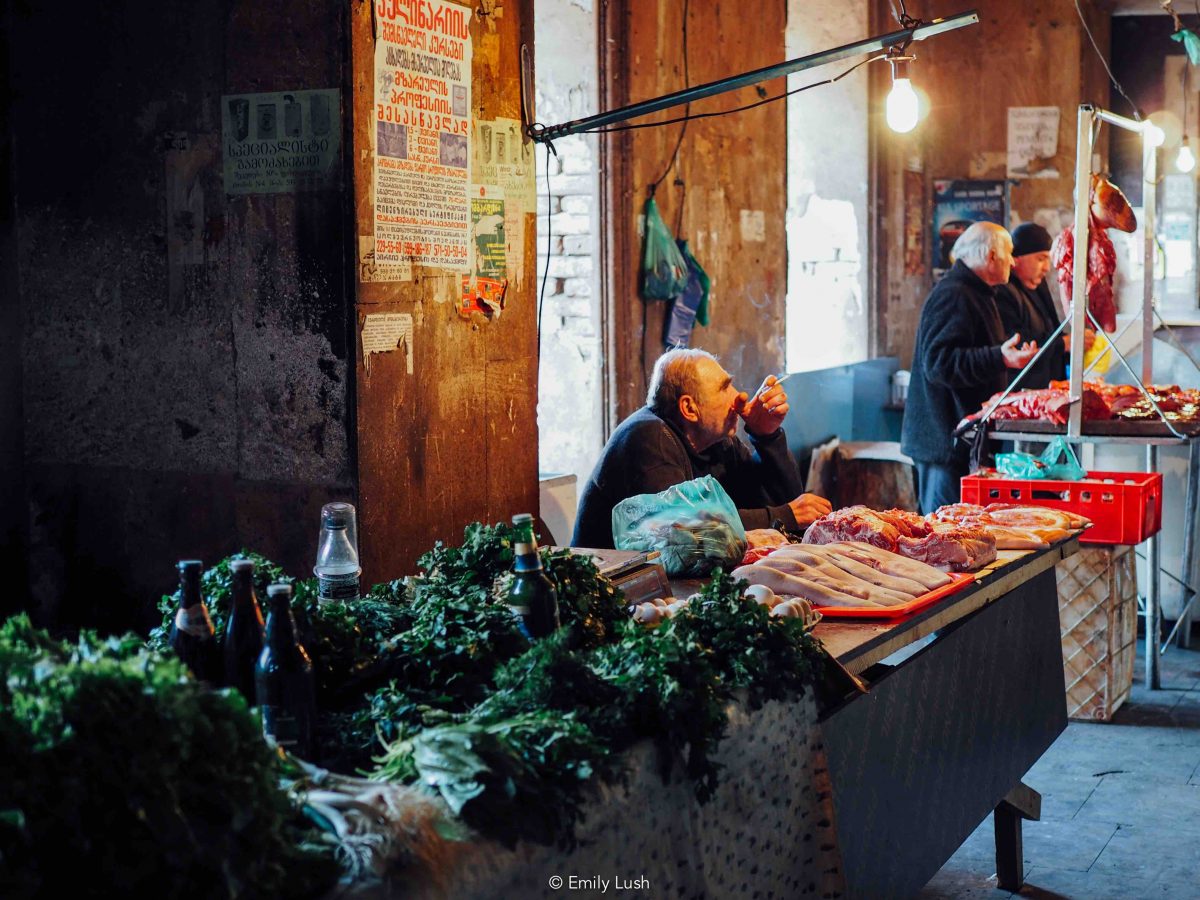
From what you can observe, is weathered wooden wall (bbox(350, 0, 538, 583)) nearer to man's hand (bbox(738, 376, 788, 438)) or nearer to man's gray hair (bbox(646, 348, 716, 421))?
man's gray hair (bbox(646, 348, 716, 421))

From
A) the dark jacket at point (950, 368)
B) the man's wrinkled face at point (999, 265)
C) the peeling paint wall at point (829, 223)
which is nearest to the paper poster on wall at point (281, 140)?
the dark jacket at point (950, 368)

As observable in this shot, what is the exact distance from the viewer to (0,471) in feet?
15.7

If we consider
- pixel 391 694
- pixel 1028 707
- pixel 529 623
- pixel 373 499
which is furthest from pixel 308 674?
pixel 1028 707

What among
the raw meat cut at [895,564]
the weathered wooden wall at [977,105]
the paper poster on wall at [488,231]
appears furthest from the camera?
the weathered wooden wall at [977,105]

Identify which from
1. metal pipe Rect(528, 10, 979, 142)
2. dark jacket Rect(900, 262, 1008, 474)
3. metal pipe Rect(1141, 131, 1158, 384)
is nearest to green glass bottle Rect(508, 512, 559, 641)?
metal pipe Rect(528, 10, 979, 142)

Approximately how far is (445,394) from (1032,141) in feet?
24.5

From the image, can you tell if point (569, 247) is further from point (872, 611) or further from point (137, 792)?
point (137, 792)

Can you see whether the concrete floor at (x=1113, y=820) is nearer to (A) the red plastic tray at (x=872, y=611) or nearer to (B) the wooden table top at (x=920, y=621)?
(B) the wooden table top at (x=920, y=621)

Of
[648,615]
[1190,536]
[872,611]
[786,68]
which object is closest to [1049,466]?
[1190,536]

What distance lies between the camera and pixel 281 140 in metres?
4.17

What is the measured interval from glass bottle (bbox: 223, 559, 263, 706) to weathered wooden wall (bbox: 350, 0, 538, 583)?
171cm

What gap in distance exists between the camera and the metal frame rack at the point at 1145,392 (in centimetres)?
619

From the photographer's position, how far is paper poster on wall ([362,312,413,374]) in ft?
13.7

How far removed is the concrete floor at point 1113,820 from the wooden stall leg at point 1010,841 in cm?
4
